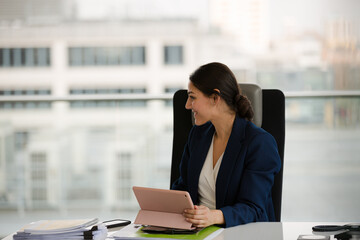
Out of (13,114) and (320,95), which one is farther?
(13,114)

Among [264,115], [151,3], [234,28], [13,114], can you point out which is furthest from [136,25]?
[264,115]

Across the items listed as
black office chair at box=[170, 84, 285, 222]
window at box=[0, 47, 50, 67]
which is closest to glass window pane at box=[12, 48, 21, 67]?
window at box=[0, 47, 50, 67]

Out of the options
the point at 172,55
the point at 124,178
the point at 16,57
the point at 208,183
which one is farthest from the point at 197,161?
the point at 172,55

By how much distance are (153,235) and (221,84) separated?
1.95ft

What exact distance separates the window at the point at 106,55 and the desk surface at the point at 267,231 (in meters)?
10.5

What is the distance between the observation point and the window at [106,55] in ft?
40.3

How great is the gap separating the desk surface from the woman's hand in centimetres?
4

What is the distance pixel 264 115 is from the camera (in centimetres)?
183

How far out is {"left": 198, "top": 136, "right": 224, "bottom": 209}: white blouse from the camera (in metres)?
1.72

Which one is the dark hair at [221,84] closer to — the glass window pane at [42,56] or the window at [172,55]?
the glass window pane at [42,56]

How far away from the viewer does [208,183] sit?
1.73m

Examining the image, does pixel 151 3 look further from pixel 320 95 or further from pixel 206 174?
pixel 206 174

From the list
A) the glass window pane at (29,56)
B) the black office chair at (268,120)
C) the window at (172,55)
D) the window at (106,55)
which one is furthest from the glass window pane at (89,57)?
the black office chair at (268,120)

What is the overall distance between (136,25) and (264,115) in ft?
34.3
